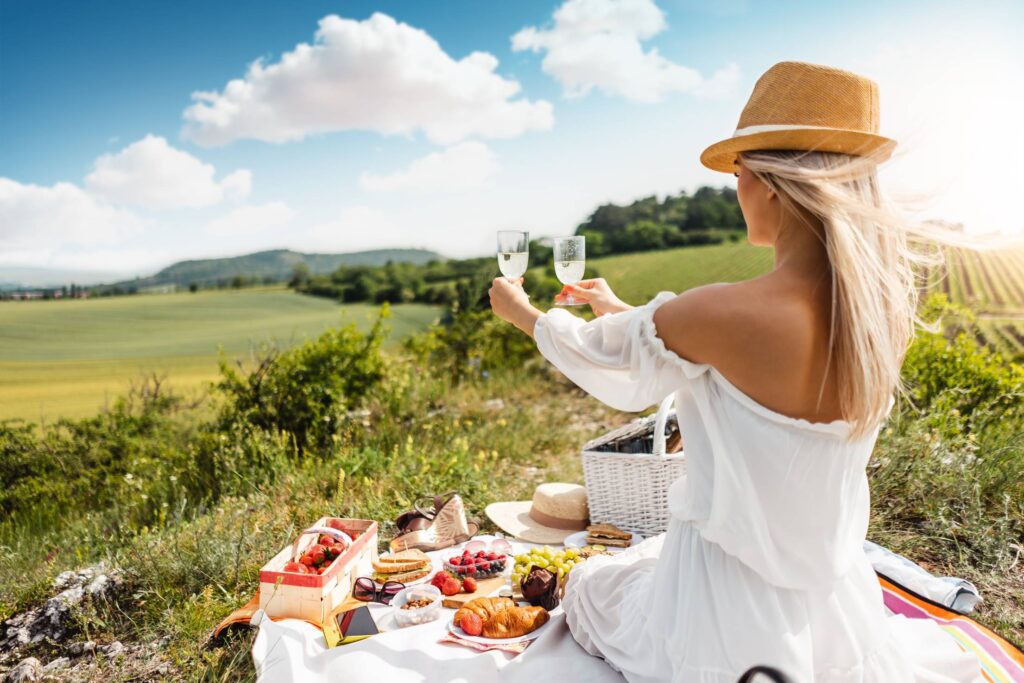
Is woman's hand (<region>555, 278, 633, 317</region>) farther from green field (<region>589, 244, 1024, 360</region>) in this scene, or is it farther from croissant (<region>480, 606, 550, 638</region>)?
green field (<region>589, 244, 1024, 360</region>)

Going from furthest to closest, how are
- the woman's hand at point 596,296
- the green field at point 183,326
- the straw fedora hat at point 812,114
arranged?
the green field at point 183,326 < the woman's hand at point 596,296 < the straw fedora hat at point 812,114

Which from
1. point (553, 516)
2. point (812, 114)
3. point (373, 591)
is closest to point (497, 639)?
point (373, 591)

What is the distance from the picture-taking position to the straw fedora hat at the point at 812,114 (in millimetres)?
1911

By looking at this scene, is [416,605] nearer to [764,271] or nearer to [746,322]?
[746,322]

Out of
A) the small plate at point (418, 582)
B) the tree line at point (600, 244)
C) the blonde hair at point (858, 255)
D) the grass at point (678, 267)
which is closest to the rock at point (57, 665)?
the small plate at point (418, 582)

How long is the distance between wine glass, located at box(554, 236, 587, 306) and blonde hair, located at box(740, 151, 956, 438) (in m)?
Answer: 0.95

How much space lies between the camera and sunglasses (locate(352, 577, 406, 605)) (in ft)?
12.0

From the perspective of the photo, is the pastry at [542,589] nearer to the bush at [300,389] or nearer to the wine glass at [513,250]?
the wine glass at [513,250]

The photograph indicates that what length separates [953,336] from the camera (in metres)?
6.30

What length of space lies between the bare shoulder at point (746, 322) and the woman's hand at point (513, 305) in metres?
0.60

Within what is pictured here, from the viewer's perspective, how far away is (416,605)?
11.4 feet

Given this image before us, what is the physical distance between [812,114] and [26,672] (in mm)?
4210

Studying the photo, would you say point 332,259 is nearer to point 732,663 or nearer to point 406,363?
point 406,363

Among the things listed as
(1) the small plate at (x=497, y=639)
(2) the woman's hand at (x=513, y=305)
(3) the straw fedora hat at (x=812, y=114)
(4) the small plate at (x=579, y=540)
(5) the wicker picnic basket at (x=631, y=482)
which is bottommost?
(1) the small plate at (x=497, y=639)
